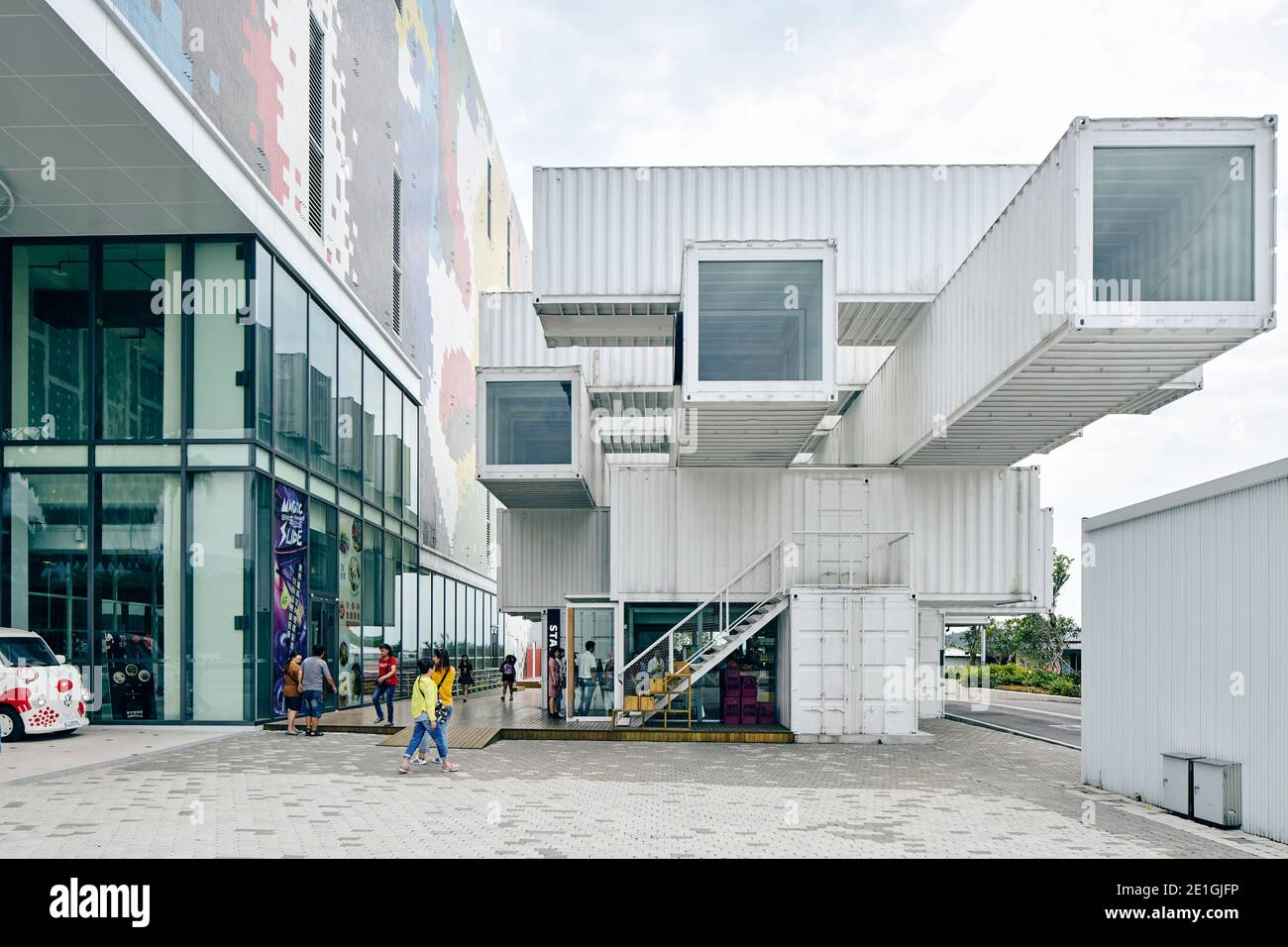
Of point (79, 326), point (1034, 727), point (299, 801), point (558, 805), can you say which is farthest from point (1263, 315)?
point (79, 326)

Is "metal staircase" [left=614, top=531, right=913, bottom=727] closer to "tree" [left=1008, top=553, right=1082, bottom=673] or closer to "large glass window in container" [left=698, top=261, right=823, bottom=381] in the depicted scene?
"large glass window in container" [left=698, top=261, right=823, bottom=381]

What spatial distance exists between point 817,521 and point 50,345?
15.0 metres

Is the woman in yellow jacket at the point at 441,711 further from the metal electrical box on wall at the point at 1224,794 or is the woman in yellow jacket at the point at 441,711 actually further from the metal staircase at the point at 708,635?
the metal electrical box on wall at the point at 1224,794

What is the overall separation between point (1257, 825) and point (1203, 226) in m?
6.71

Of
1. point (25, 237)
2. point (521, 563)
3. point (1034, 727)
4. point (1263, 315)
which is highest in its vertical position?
point (25, 237)

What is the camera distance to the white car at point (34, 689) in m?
16.6

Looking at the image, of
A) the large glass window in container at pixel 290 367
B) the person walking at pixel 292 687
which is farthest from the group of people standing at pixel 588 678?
the large glass window in container at pixel 290 367

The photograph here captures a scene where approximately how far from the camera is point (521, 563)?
95.9 ft

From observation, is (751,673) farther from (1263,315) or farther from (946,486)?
(1263,315)

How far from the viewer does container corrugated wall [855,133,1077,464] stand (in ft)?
44.2

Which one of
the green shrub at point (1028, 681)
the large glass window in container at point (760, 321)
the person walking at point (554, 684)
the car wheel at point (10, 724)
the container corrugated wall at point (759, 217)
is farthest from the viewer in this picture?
the green shrub at point (1028, 681)

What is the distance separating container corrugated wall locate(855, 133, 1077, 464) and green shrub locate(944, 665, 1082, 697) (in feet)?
77.2

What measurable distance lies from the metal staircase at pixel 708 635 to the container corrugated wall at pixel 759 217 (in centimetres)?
606

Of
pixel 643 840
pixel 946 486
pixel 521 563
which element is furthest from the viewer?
pixel 521 563
